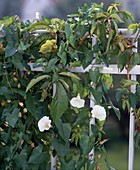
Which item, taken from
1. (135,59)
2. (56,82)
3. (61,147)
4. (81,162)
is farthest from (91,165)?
(135,59)

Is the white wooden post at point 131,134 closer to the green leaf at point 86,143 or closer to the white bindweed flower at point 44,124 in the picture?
the green leaf at point 86,143

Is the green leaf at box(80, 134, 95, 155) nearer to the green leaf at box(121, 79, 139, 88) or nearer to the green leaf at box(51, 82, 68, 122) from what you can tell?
the green leaf at box(51, 82, 68, 122)

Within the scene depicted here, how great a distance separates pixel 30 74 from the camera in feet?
6.22

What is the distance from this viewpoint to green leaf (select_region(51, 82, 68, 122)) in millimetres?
1660

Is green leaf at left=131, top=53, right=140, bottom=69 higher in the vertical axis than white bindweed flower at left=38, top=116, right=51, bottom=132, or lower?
higher

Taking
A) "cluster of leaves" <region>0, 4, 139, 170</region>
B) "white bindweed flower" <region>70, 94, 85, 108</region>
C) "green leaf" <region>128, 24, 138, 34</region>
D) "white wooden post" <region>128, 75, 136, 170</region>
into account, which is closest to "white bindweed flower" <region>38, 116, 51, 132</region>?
"cluster of leaves" <region>0, 4, 139, 170</region>

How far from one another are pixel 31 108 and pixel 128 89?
0.46 m

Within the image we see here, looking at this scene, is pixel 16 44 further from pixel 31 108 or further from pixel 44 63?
pixel 31 108

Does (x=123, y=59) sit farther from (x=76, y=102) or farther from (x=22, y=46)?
(x=22, y=46)

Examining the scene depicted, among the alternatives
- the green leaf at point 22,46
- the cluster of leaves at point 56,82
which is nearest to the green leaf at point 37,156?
the cluster of leaves at point 56,82

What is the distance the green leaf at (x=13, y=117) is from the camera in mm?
1778

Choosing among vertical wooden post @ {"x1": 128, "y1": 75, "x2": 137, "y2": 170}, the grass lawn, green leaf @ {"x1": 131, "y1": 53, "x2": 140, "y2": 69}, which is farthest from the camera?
the grass lawn

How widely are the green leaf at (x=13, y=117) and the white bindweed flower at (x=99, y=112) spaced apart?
361mm

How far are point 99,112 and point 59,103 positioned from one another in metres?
0.18
